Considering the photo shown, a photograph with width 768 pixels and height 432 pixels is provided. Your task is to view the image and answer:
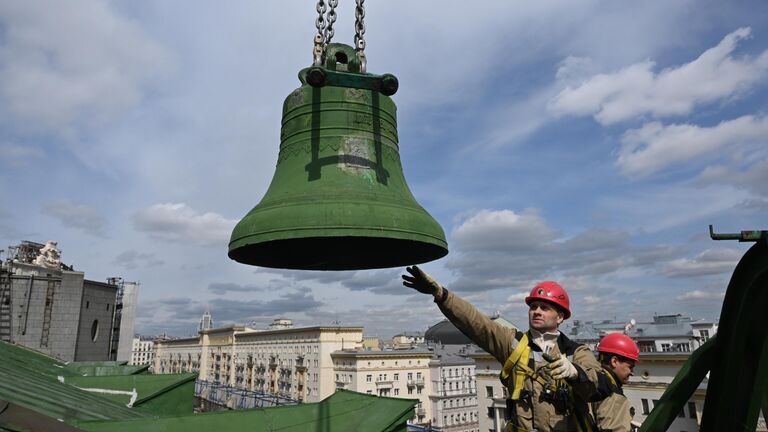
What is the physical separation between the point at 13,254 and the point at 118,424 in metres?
36.4

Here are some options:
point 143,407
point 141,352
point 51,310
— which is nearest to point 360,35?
point 143,407

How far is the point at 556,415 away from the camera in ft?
9.18

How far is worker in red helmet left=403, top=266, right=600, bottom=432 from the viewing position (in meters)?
2.62

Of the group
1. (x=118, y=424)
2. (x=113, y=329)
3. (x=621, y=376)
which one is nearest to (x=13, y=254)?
(x=113, y=329)

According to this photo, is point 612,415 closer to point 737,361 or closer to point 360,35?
point 737,361

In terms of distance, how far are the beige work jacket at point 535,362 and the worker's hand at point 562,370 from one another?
6cm

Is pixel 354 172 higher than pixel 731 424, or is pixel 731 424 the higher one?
pixel 354 172

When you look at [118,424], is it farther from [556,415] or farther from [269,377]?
[269,377]

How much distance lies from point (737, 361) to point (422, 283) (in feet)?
5.97

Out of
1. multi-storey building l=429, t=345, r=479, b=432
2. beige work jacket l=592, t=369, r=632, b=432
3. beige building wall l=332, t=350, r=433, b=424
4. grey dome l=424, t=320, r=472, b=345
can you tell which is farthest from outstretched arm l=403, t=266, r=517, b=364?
grey dome l=424, t=320, r=472, b=345

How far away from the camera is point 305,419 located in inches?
186

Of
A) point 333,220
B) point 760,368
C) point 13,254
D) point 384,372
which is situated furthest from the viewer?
point 384,372

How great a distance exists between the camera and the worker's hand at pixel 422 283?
3199 mm

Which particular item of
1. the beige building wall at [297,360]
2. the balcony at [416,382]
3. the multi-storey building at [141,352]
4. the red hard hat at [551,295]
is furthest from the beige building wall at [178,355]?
the red hard hat at [551,295]
